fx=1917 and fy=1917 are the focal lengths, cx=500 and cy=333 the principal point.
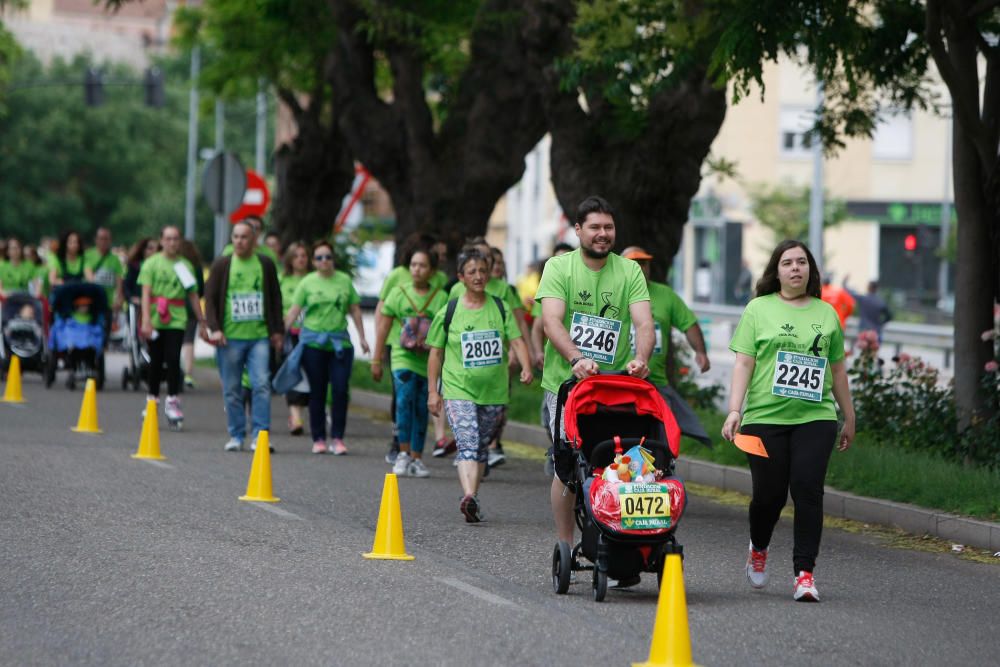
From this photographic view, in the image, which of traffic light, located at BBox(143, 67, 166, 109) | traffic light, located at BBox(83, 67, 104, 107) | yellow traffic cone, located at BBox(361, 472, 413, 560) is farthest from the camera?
traffic light, located at BBox(143, 67, 166, 109)

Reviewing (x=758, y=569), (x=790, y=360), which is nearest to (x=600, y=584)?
(x=758, y=569)

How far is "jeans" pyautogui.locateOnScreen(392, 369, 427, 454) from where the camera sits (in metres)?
14.5

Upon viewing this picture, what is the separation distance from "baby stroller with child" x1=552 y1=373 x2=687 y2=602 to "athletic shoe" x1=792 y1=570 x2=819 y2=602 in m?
0.67

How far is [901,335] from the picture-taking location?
117 ft

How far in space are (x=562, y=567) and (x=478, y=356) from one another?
11.7 feet

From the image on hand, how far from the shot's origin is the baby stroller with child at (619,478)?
8383mm

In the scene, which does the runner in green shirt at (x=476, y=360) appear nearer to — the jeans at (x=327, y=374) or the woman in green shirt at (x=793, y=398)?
the woman in green shirt at (x=793, y=398)

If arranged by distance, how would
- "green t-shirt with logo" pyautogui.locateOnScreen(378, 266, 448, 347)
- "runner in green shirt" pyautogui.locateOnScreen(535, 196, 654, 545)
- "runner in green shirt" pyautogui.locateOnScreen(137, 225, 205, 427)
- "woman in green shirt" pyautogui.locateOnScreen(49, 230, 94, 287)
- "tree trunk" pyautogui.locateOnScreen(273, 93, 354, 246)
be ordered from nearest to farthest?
1. "runner in green shirt" pyautogui.locateOnScreen(535, 196, 654, 545)
2. "green t-shirt with logo" pyautogui.locateOnScreen(378, 266, 448, 347)
3. "runner in green shirt" pyautogui.locateOnScreen(137, 225, 205, 427)
4. "woman in green shirt" pyautogui.locateOnScreen(49, 230, 94, 287)
5. "tree trunk" pyautogui.locateOnScreen(273, 93, 354, 246)

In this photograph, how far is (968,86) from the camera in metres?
14.4

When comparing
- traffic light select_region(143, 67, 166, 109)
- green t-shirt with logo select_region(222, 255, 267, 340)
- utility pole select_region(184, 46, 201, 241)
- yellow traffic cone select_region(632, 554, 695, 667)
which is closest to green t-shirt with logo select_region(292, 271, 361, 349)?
green t-shirt with logo select_region(222, 255, 267, 340)

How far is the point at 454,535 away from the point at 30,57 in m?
76.4

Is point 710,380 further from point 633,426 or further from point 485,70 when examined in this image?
point 633,426

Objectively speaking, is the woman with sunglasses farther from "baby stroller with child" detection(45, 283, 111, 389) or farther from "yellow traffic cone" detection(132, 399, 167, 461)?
"baby stroller with child" detection(45, 283, 111, 389)

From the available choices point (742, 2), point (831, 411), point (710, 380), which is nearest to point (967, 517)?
point (831, 411)
